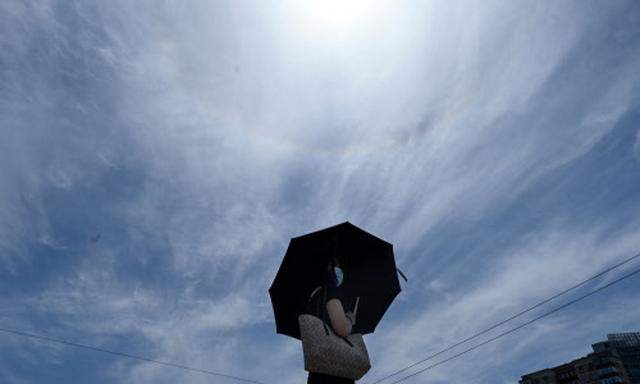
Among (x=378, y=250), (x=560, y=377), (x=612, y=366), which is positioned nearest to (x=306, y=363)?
(x=378, y=250)

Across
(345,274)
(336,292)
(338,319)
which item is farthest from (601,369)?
(338,319)

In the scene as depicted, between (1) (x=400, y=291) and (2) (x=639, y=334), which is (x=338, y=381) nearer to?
(1) (x=400, y=291)

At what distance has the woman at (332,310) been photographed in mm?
8523

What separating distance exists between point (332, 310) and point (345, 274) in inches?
60.8

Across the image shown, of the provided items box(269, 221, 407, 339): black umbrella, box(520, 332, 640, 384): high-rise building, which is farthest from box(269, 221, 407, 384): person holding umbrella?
box(520, 332, 640, 384): high-rise building

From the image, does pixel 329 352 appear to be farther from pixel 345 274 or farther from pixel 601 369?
pixel 601 369

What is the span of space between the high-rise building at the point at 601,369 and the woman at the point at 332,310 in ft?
254

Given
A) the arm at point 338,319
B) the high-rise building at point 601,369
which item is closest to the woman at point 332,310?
the arm at point 338,319

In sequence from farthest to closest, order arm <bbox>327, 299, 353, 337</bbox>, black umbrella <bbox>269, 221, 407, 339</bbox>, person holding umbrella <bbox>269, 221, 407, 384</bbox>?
black umbrella <bbox>269, 221, 407, 339</bbox>, arm <bbox>327, 299, 353, 337</bbox>, person holding umbrella <bbox>269, 221, 407, 384</bbox>

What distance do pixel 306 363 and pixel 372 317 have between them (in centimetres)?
365

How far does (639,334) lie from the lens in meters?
95.0

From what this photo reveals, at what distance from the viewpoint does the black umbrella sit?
33.8 ft

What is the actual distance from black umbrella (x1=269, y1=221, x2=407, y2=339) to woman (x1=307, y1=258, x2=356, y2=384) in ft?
0.66

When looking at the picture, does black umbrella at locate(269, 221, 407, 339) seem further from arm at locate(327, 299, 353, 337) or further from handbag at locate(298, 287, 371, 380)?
handbag at locate(298, 287, 371, 380)
